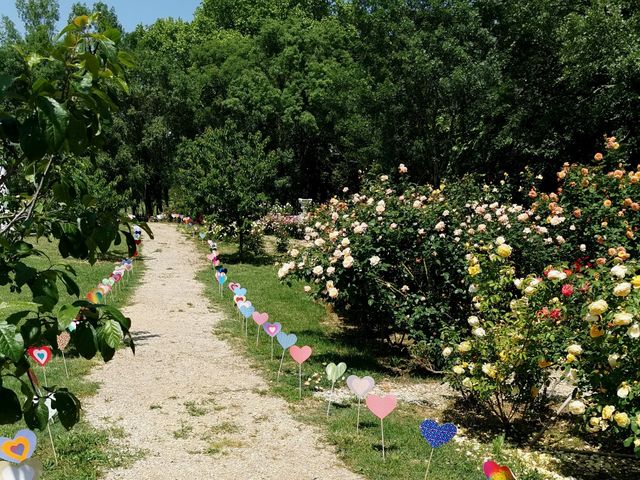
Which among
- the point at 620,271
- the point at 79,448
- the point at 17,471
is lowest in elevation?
the point at 79,448

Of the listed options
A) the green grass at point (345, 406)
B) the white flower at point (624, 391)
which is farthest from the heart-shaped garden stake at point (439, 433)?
the white flower at point (624, 391)

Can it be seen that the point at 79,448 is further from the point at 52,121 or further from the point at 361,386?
the point at 52,121

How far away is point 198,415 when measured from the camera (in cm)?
552

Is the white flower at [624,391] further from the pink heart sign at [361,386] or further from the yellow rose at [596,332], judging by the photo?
the pink heart sign at [361,386]

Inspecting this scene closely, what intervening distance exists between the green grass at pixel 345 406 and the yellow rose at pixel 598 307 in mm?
1457

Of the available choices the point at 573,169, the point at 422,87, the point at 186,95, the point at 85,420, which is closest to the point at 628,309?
the point at 85,420

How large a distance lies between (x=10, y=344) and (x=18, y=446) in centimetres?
227

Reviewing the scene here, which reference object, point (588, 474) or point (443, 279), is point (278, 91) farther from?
point (588, 474)

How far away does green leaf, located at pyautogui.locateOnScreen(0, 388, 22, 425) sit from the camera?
→ 4.84 feet

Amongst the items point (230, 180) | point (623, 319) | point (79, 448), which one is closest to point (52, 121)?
point (623, 319)

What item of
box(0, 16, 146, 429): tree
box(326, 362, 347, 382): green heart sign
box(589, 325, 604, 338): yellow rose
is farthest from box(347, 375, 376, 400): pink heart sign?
box(0, 16, 146, 429): tree

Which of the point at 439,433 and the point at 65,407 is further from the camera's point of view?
the point at 439,433

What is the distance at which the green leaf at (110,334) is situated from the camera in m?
1.51

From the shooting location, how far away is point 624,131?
13.9 m
